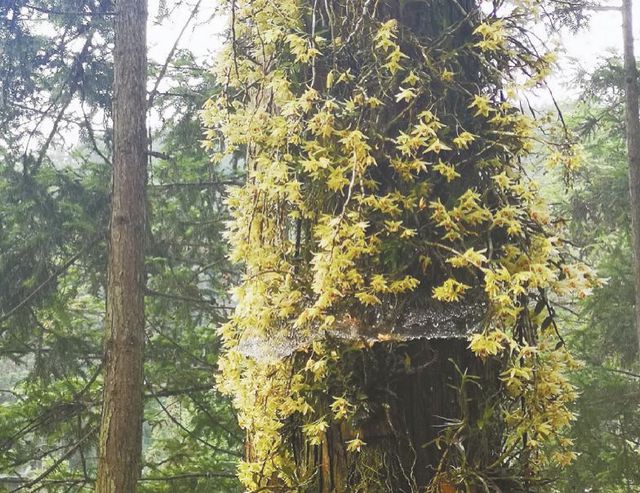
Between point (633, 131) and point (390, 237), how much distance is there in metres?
8.12

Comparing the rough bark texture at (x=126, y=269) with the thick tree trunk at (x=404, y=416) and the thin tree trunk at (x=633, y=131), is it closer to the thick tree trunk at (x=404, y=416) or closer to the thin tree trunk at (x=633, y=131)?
the thick tree trunk at (x=404, y=416)

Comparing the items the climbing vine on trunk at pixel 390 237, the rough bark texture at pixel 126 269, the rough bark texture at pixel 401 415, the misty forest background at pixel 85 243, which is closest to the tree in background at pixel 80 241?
the misty forest background at pixel 85 243

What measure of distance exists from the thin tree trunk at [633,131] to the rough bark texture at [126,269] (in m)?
6.05

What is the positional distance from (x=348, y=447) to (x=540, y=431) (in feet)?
1.36

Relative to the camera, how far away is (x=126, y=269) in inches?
199

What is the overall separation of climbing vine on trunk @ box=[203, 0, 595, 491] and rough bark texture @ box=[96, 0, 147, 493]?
139 inches

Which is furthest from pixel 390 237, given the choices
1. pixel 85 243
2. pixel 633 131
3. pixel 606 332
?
pixel 606 332

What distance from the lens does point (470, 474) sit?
1.31m

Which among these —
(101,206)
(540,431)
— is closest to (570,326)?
(101,206)

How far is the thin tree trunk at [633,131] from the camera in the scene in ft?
26.4

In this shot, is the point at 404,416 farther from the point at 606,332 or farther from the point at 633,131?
the point at 606,332

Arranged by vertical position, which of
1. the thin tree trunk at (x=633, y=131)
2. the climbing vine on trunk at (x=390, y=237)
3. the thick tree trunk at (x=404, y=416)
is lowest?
the thick tree trunk at (x=404, y=416)

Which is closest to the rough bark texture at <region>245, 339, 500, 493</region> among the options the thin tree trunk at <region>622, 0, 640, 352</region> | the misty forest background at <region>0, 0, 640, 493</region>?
the misty forest background at <region>0, 0, 640, 493</region>

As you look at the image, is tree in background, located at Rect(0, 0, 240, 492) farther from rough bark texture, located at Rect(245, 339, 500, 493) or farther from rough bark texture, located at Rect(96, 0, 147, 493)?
rough bark texture, located at Rect(245, 339, 500, 493)
